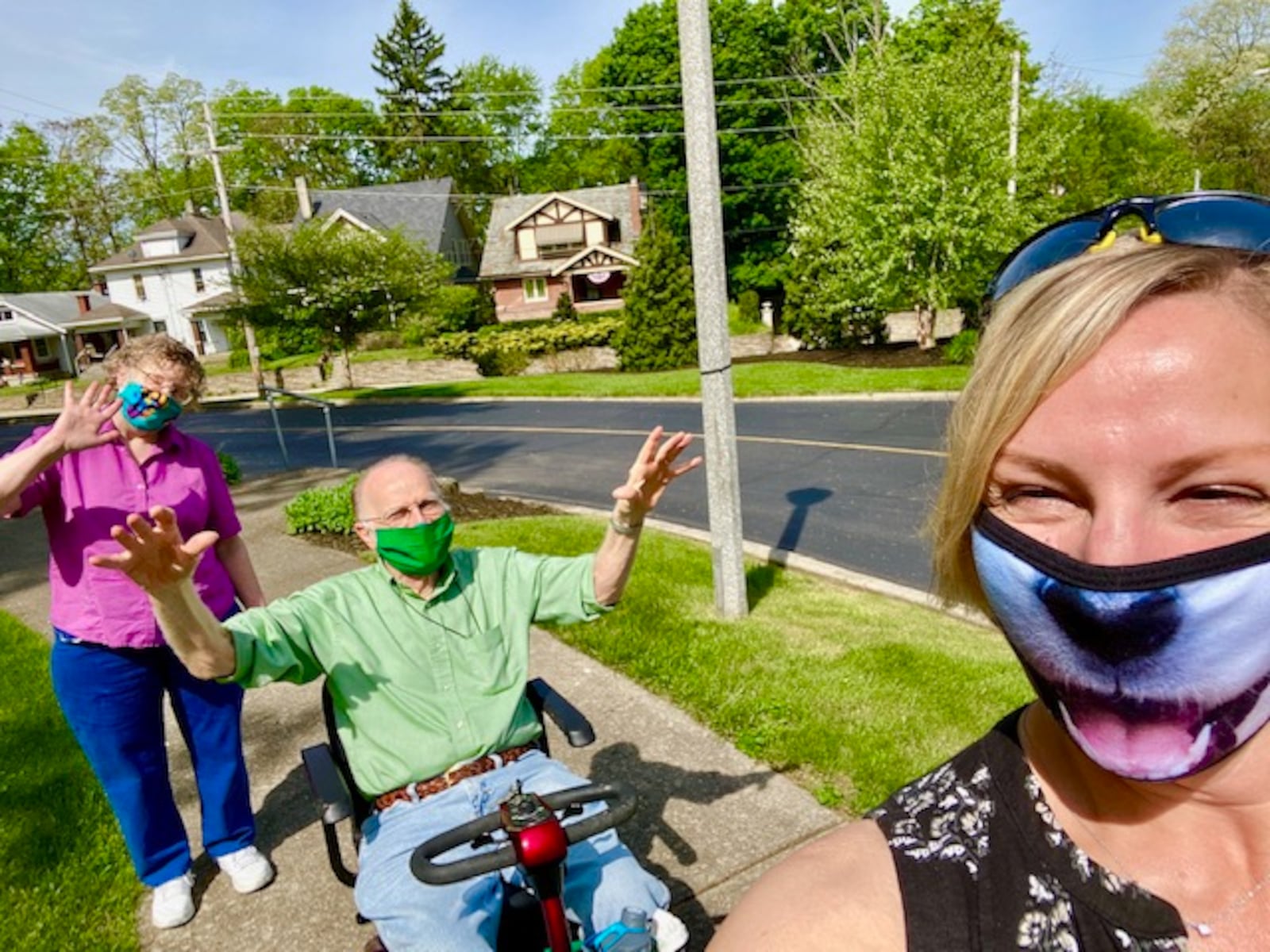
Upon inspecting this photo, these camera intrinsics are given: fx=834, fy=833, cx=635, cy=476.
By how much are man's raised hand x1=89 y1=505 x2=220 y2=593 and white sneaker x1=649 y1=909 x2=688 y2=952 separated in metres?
1.52

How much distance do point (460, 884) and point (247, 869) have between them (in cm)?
160

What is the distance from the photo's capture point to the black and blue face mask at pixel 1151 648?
3.07 feet

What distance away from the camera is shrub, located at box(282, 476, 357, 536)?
8.44 meters

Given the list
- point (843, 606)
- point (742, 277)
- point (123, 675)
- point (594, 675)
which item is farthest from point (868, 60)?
point (123, 675)

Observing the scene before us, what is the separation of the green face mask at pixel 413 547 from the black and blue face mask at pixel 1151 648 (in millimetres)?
1951

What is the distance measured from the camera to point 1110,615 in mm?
981

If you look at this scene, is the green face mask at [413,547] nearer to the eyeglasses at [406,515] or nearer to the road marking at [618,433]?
the eyeglasses at [406,515]

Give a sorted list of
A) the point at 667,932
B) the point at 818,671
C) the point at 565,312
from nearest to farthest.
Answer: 1. the point at 667,932
2. the point at 818,671
3. the point at 565,312

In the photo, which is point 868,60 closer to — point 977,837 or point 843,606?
point 843,606

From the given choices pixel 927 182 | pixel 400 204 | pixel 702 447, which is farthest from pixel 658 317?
pixel 400 204

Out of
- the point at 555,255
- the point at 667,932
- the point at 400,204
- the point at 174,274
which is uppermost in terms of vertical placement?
the point at 400,204

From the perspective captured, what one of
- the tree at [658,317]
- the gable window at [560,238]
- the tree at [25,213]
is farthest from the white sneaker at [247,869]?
the tree at [25,213]

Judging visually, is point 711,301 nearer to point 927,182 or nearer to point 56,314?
point 927,182

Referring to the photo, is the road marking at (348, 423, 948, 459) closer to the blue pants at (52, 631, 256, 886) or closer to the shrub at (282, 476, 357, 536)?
the shrub at (282, 476, 357, 536)
